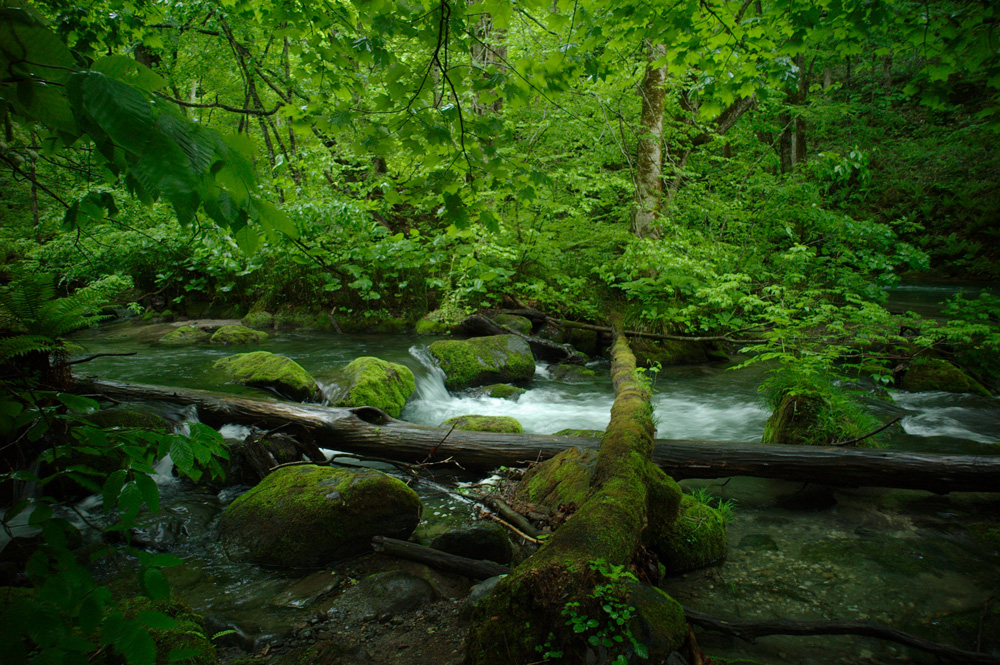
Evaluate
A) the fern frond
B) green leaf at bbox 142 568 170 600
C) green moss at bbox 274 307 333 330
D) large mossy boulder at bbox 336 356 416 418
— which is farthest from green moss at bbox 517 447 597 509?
green moss at bbox 274 307 333 330

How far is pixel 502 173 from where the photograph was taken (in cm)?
283

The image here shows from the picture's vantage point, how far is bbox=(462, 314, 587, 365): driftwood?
411 inches

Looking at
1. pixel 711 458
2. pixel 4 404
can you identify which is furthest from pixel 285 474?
pixel 711 458

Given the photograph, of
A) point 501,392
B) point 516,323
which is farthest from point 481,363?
point 516,323

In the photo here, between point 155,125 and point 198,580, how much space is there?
348 centimetres

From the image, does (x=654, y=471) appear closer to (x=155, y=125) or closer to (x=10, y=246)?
(x=155, y=125)

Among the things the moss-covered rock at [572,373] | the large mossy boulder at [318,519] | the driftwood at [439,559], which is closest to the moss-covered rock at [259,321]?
the moss-covered rock at [572,373]

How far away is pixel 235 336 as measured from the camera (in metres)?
11.2

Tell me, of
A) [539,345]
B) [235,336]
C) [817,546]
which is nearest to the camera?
[817,546]

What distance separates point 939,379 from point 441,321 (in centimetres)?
979

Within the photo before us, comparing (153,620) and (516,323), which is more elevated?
(516,323)

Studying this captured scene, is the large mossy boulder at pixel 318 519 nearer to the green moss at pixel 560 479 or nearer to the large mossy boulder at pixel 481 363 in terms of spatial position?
the green moss at pixel 560 479

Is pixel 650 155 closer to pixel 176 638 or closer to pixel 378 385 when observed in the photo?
pixel 378 385

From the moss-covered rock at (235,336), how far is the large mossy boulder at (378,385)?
220 inches
